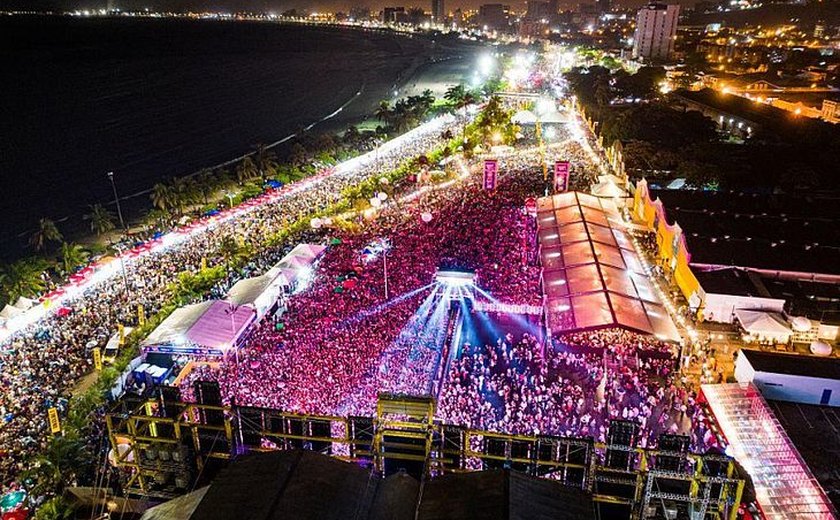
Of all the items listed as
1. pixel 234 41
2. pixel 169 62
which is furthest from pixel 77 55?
pixel 234 41

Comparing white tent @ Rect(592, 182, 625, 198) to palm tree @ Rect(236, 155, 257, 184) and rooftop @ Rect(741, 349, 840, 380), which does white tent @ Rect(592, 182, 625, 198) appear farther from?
palm tree @ Rect(236, 155, 257, 184)

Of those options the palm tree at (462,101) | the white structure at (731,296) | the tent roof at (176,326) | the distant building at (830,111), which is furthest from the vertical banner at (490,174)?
the distant building at (830,111)

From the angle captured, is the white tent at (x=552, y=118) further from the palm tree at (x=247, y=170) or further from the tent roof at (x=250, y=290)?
the tent roof at (x=250, y=290)

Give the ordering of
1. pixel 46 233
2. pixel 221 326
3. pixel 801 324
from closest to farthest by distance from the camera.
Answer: pixel 221 326
pixel 801 324
pixel 46 233

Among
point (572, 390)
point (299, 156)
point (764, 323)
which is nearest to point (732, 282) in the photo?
point (764, 323)

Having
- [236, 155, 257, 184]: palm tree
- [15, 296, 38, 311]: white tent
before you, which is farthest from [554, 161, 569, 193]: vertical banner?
[15, 296, 38, 311]: white tent

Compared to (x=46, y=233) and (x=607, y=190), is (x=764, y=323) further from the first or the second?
(x=46, y=233)

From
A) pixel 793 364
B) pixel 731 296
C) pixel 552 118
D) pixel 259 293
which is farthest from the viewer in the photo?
pixel 552 118
